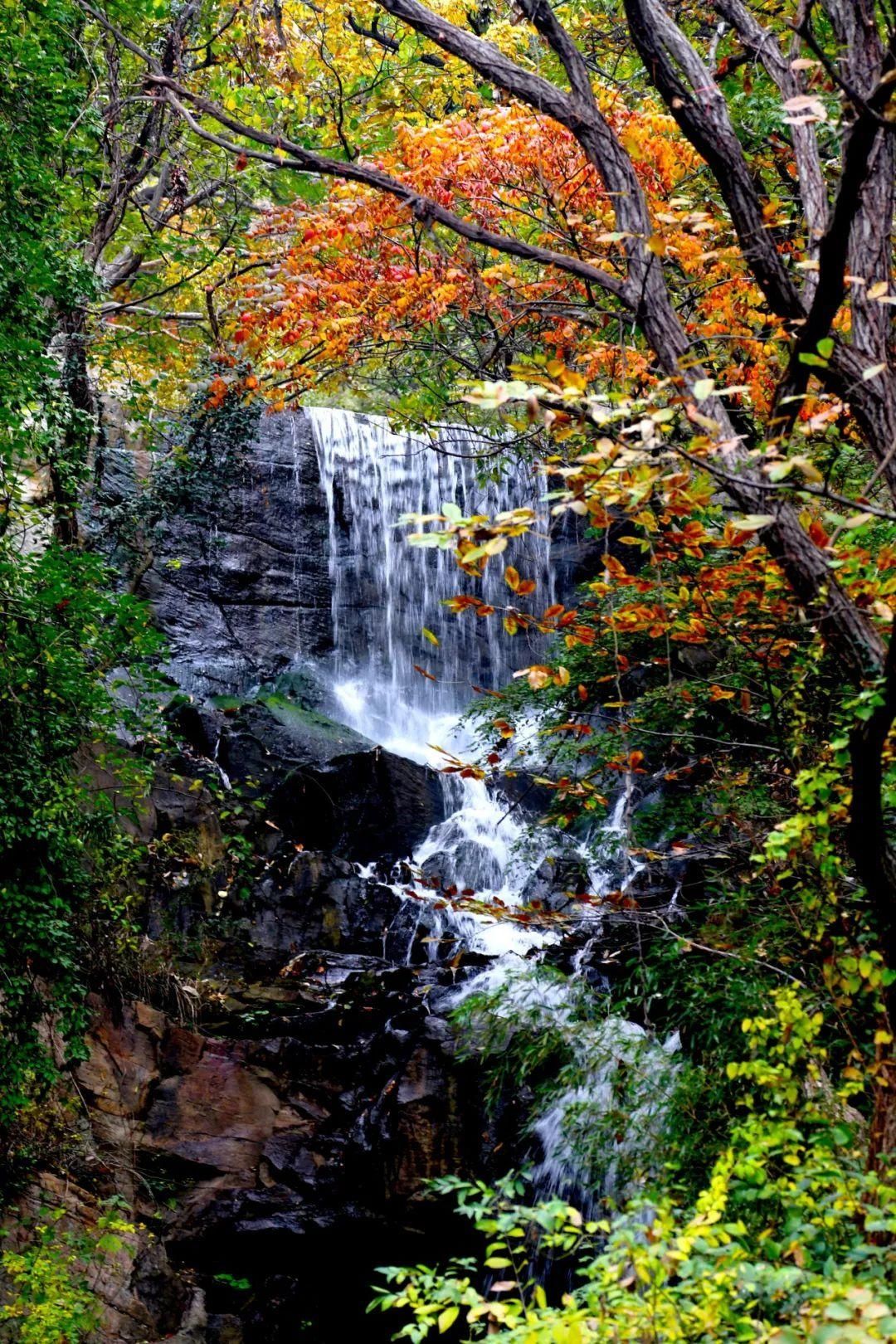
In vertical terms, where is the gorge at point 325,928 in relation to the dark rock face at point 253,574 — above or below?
below

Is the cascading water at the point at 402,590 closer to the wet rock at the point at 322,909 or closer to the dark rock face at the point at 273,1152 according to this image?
the wet rock at the point at 322,909

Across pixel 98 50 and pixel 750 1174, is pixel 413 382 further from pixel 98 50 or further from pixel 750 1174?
pixel 750 1174

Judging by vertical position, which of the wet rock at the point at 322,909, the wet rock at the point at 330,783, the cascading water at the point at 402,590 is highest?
the cascading water at the point at 402,590

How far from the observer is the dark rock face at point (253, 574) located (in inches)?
557

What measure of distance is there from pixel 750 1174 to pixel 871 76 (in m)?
3.65

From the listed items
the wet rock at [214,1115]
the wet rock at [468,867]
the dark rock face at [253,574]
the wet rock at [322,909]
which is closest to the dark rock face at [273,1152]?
the wet rock at [214,1115]

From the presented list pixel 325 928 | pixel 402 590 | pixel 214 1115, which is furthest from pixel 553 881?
pixel 402 590

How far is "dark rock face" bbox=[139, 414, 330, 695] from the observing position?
46.4ft

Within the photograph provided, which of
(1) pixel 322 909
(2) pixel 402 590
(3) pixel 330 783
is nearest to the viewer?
(1) pixel 322 909

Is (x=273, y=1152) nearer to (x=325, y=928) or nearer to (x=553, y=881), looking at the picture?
(x=325, y=928)

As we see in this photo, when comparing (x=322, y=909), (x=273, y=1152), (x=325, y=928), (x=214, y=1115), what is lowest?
(x=273, y=1152)

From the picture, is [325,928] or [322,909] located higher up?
[322,909]

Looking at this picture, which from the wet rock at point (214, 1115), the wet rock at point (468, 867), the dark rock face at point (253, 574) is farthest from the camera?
the dark rock face at point (253, 574)

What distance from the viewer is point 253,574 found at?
15.0 m
